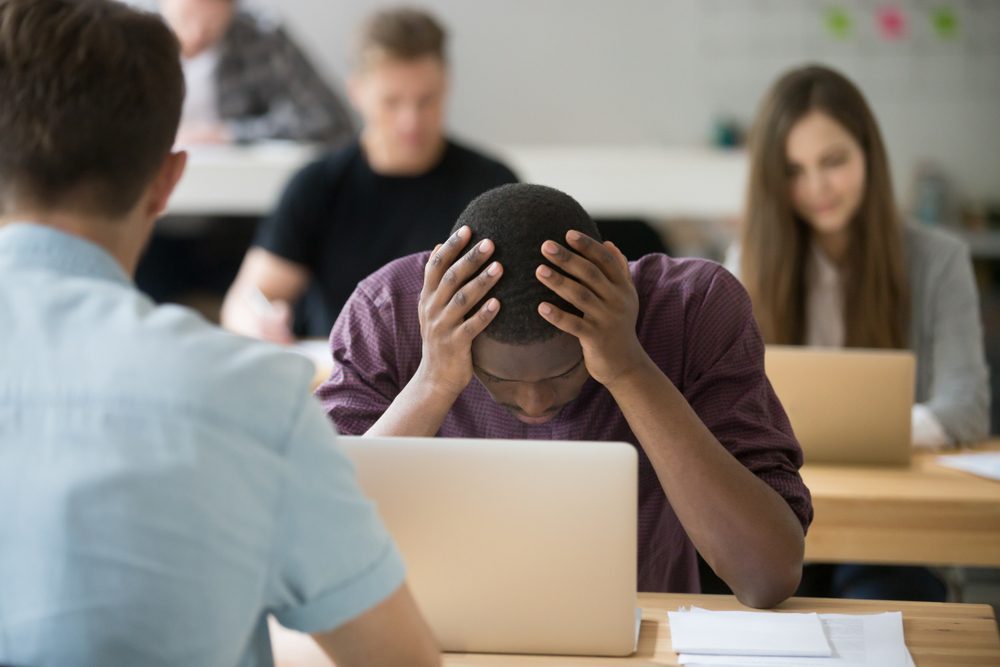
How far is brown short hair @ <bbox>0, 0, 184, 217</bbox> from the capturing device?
34.6 inches

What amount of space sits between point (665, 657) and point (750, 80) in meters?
4.41

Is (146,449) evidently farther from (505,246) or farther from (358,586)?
(505,246)

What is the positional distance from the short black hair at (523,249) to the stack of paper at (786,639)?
0.34 metres

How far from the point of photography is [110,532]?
0.82 metres

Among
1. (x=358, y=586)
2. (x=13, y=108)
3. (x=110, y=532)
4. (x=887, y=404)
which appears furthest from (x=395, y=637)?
(x=887, y=404)

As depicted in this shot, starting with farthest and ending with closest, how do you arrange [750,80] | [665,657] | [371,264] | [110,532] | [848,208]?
[750,80] < [371,264] < [848,208] < [665,657] < [110,532]

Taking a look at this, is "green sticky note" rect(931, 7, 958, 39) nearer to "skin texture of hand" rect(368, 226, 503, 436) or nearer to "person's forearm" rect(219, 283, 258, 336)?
"person's forearm" rect(219, 283, 258, 336)

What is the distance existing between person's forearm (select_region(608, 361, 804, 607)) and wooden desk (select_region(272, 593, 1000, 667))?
50 mm

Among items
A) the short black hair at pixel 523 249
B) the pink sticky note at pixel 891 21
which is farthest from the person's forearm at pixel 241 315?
the pink sticky note at pixel 891 21

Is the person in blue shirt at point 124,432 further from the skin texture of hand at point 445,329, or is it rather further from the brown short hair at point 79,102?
the skin texture of hand at point 445,329

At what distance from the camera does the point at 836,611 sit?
136 centimetres

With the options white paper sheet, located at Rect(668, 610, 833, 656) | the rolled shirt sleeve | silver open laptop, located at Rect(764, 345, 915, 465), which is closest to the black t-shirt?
silver open laptop, located at Rect(764, 345, 915, 465)

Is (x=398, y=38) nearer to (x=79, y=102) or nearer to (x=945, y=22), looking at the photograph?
(x=79, y=102)

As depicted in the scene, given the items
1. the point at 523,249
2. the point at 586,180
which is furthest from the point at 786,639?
the point at 586,180
